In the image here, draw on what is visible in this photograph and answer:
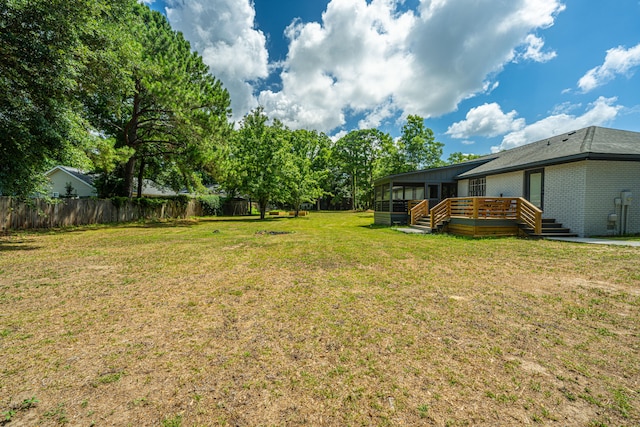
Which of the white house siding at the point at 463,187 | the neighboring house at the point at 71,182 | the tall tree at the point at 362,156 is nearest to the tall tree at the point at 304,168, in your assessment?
the tall tree at the point at 362,156

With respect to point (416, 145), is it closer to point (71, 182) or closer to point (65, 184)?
point (71, 182)

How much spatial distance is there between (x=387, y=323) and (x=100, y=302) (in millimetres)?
4122

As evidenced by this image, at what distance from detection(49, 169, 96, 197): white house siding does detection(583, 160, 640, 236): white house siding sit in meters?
37.0

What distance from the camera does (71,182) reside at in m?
26.5

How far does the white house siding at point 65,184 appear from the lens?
26.3m

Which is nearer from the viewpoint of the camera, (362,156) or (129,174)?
(129,174)

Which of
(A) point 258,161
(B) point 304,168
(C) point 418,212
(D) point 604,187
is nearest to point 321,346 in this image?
(D) point 604,187

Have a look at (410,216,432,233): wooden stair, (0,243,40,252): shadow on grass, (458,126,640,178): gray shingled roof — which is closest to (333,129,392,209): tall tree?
(410,216,432,233): wooden stair

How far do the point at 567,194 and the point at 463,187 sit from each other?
6.72 meters

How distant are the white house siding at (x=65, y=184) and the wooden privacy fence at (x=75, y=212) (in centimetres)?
1124

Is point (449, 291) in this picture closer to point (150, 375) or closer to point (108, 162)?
point (150, 375)

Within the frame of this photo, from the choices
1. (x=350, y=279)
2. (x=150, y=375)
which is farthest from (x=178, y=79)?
(x=150, y=375)

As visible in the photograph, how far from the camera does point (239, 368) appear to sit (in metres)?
2.30

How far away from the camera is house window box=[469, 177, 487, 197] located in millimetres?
15422
